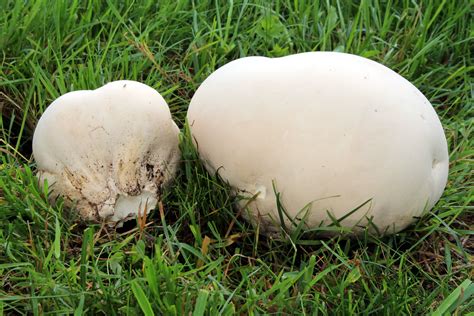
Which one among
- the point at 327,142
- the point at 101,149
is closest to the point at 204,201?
the point at 101,149

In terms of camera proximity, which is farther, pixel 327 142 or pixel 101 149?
pixel 101 149

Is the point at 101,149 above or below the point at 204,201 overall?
above

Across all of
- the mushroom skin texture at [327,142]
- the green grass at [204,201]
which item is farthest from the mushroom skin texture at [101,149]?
the mushroom skin texture at [327,142]

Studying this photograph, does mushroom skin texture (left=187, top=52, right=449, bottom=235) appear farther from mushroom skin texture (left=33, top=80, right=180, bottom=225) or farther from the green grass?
mushroom skin texture (left=33, top=80, right=180, bottom=225)

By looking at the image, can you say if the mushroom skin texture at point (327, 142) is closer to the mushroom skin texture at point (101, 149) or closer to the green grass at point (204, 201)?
the green grass at point (204, 201)

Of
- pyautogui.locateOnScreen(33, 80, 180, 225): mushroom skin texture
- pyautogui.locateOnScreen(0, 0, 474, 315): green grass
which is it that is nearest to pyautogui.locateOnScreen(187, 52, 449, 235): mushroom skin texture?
pyautogui.locateOnScreen(0, 0, 474, 315): green grass

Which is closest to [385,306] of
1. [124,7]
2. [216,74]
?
[216,74]

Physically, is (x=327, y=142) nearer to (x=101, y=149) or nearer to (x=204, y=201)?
(x=204, y=201)
